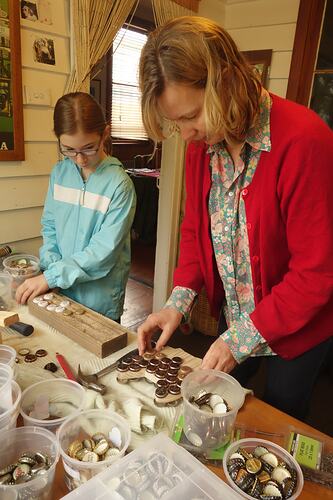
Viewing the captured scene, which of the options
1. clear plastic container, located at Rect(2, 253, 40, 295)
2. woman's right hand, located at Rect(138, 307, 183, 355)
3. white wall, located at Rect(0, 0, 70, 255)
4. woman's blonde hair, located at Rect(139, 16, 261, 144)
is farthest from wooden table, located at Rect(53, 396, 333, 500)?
white wall, located at Rect(0, 0, 70, 255)

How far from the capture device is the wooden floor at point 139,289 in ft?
9.96

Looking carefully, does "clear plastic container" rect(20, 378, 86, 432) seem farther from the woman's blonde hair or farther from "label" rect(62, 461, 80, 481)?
the woman's blonde hair

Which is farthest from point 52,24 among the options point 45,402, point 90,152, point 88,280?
point 45,402

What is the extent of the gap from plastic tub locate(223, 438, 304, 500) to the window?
14.0 ft

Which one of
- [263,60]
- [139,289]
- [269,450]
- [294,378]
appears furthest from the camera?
[139,289]

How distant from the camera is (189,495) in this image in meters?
0.59

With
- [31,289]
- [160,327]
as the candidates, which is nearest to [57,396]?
[160,327]

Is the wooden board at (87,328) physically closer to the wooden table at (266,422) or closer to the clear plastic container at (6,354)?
the clear plastic container at (6,354)

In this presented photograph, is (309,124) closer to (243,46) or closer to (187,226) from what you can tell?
(187,226)

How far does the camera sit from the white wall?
5.30 ft

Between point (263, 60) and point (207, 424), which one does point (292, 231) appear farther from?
point (263, 60)

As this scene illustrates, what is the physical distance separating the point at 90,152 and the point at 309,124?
0.74 m

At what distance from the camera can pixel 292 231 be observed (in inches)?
34.9

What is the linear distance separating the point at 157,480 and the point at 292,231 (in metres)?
0.57
